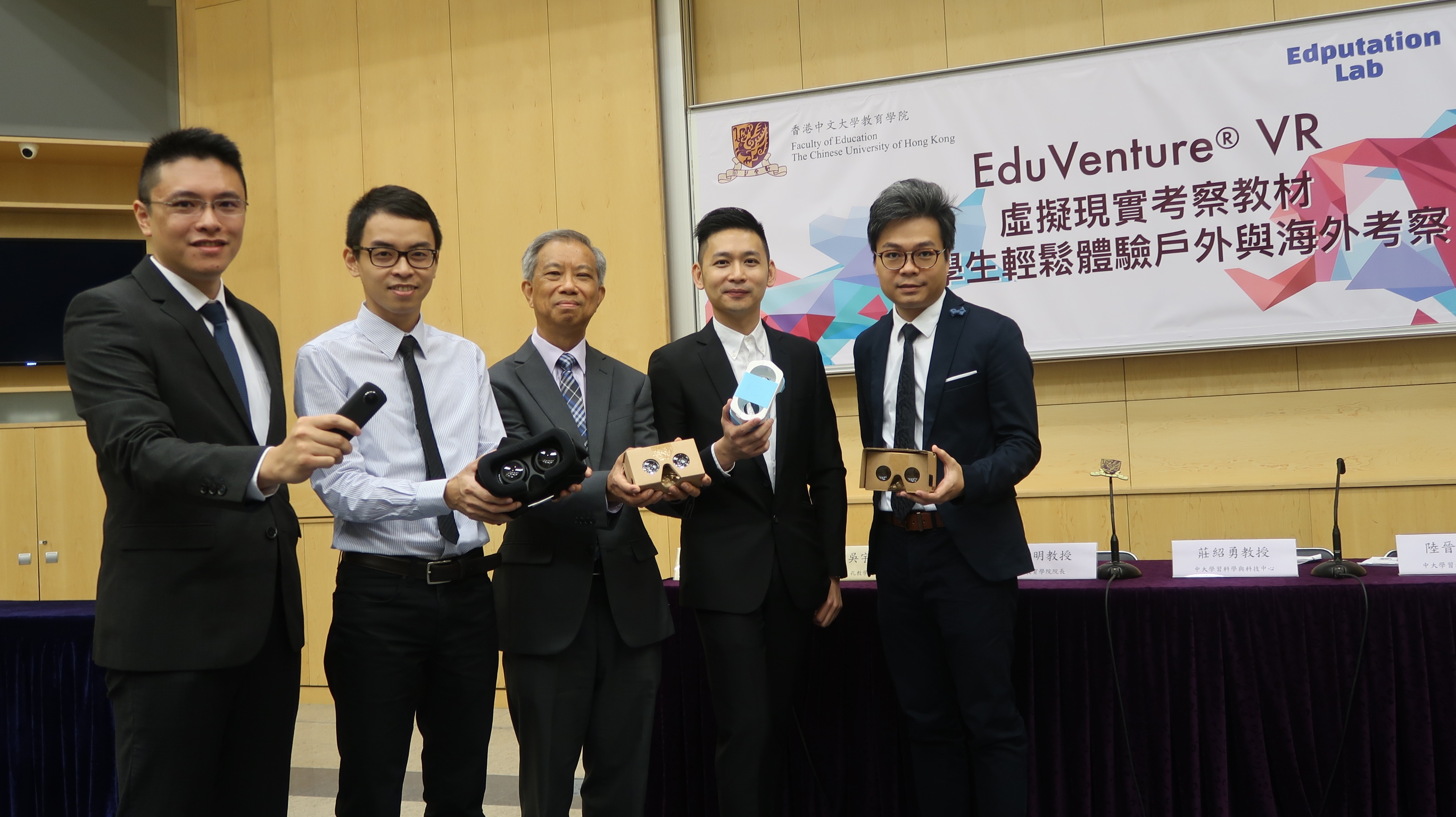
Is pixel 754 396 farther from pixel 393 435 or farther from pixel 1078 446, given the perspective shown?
pixel 1078 446

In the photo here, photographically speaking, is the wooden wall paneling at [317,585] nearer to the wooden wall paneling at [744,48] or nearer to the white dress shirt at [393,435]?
the wooden wall paneling at [744,48]

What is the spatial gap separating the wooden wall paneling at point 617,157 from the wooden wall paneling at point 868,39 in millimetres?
768

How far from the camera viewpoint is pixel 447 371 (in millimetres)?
2172

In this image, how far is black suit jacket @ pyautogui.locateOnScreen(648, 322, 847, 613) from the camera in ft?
7.61

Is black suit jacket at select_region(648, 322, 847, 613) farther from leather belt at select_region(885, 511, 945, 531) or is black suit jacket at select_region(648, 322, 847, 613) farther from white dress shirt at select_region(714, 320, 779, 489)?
leather belt at select_region(885, 511, 945, 531)

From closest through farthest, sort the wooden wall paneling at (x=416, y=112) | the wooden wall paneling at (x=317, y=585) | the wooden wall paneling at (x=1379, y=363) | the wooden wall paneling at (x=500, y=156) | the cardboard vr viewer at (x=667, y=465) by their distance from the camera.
Result: the cardboard vr viewer at (x=667, y=465), the wooden wall paneling at (x=1379, y=363), the wooden wall paneling at (x=500, y=156), the wooden wall paneling at (x=416, y=112), the wooden wall paneling at (x=317, y=585)

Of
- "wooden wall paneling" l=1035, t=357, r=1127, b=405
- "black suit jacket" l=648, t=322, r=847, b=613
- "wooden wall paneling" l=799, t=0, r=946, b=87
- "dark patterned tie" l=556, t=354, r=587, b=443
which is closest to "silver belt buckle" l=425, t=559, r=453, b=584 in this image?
"dark patterned tie" l=556, t=354, r=587, b=443

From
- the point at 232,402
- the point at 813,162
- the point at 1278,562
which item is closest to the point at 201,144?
the point at 232,402

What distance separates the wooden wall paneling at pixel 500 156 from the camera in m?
4.92

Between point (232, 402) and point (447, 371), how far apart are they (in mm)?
470

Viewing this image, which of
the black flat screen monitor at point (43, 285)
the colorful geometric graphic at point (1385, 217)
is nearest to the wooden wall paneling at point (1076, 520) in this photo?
the colorful geometric graphic at point (1385, 217)

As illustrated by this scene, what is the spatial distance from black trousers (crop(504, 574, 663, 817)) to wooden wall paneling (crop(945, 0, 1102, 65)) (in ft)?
10.6

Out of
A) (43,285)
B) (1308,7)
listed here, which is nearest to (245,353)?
(1308,7)

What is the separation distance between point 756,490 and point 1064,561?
3.10 feet
